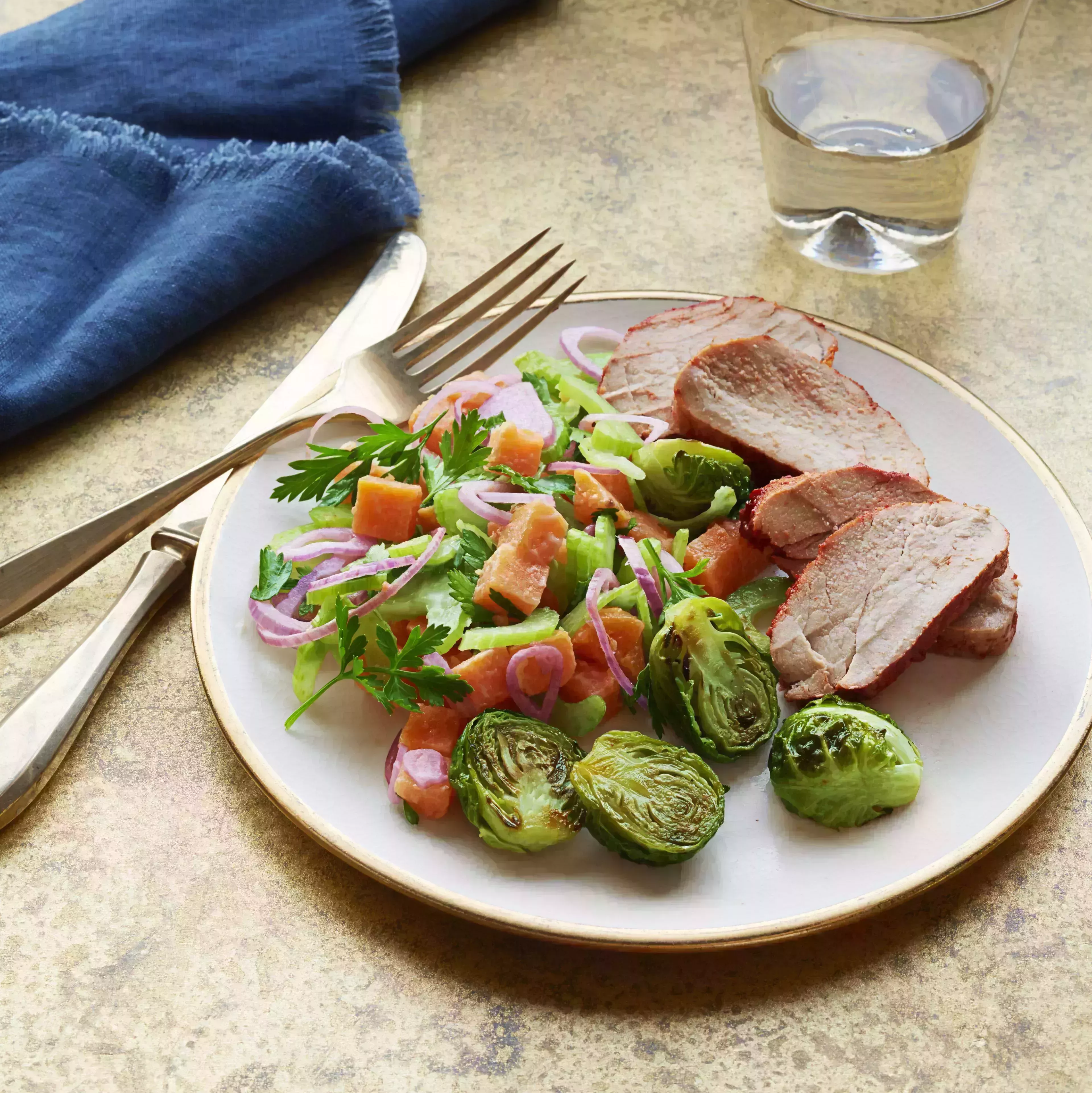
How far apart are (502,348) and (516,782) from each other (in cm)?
157

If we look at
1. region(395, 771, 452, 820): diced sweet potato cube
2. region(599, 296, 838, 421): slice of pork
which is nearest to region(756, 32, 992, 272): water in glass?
region(599, 296, 838, 421): slice of pork

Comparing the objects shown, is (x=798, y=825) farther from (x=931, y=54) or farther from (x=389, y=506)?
(x=931, y=54)

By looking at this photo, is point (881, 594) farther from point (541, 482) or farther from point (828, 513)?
point (541, 482)

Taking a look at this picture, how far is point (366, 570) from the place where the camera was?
2.83m

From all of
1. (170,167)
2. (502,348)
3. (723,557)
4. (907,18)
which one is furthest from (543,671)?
(170,167)

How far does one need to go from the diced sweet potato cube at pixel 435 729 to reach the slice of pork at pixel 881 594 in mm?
776

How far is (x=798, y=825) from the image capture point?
2539 millimetres

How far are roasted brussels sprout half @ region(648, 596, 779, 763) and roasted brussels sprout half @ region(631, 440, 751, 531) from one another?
1.43ft

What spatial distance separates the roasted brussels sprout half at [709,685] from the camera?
8.52 feet

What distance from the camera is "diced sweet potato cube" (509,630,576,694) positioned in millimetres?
2639

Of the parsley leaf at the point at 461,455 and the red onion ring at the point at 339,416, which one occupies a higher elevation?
the parsley leaf at the point at 461,455

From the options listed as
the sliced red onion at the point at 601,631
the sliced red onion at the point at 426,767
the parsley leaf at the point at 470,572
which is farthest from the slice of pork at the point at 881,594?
the sliced red onion at the point at 426,767

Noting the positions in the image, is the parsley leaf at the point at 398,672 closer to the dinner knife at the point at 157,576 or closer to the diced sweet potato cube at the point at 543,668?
the diced sweet potato cube at the point at 543,668

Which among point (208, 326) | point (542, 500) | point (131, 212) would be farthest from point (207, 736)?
point (131, 212)
